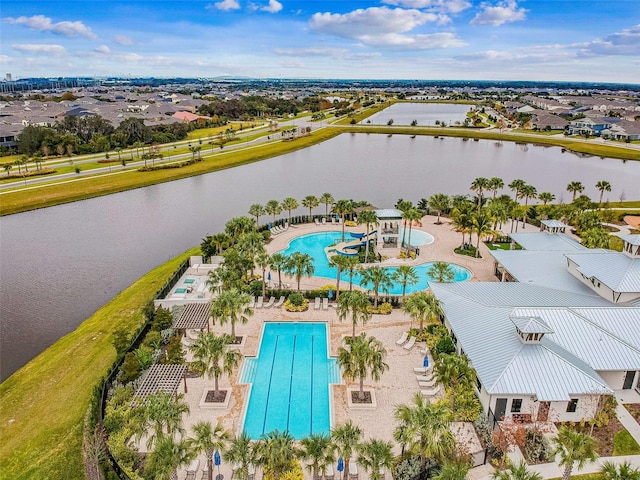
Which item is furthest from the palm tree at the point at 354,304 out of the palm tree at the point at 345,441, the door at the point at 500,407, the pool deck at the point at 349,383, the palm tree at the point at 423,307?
the palm tree at the point at 345,441

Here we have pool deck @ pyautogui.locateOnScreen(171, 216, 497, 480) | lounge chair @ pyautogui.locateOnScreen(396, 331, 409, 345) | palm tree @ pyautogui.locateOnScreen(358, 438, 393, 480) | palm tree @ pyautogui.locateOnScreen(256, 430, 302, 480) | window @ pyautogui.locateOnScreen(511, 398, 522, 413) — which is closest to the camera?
palm tree @ pyautogui.locateOnScreen(256, 430, 302, 480)

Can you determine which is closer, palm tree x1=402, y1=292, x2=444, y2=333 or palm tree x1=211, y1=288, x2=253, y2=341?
palm tree x1=211, y1=288, x2=253, y2=341

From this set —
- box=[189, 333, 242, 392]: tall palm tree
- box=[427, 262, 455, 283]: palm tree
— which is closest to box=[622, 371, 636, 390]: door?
box=[427, 262, 455, 283]: palm tree

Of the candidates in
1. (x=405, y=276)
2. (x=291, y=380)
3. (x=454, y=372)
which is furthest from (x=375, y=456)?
(x=405, y=276)

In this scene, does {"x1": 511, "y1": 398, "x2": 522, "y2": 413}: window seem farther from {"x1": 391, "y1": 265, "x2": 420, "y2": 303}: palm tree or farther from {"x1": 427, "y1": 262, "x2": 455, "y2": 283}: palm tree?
{"x1": 427, "y1": 262, "x2": 455, "y2": 283}: palm tree

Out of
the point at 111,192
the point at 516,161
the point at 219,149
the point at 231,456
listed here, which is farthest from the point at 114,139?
the point at 231,456

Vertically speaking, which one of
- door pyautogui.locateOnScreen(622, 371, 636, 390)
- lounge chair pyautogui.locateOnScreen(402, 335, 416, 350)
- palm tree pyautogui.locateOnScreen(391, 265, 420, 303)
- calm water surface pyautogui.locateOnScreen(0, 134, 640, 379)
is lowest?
calm water surface pyautogui.locateOnScreen(0, 134, 640, 379)

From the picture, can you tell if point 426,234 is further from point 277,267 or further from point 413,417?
point 413,417
